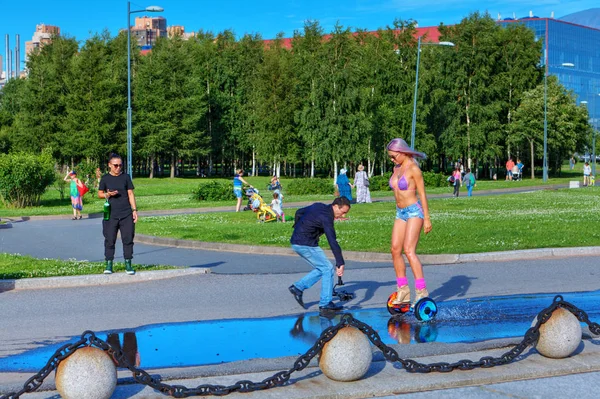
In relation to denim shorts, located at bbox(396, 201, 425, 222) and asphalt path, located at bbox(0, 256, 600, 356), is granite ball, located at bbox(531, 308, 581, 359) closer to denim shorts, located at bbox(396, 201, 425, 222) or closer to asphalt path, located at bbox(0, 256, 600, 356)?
denim shorts, located at bbox(396, 201, 425, 222)

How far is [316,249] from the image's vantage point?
919 centimetres

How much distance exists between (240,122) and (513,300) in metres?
71.5

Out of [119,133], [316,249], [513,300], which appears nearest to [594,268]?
[513,300]

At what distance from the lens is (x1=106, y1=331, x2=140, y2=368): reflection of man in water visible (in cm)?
694

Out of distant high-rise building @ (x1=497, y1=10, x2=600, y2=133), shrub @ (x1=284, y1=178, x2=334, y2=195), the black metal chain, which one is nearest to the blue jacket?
the black metal chain

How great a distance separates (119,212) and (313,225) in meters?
3.78

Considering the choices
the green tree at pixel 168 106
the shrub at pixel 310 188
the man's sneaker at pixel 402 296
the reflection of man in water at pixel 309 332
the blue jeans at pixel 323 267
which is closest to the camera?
the reflection of man in water at pixel 309 332

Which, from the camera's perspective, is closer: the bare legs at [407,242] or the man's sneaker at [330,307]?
the bare legs at [407,242]

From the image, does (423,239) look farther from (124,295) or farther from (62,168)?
(62,168)

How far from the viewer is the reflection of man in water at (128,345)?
22.8ft

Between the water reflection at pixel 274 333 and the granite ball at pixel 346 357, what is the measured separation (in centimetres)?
120

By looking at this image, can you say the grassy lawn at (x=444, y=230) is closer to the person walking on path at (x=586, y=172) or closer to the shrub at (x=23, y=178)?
the shrub at (x=23, y=178)

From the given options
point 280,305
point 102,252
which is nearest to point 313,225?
point 280,305

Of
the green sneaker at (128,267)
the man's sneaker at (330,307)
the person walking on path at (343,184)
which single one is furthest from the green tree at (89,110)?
the man's sneaker at (330,307)
